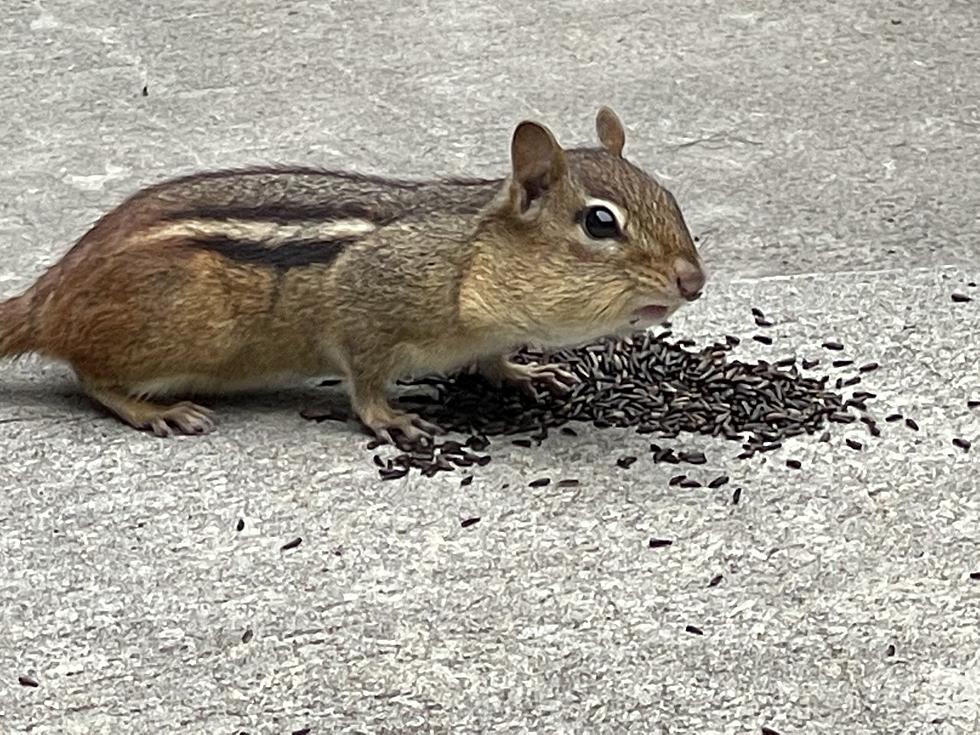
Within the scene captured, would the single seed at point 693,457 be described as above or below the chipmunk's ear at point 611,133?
below

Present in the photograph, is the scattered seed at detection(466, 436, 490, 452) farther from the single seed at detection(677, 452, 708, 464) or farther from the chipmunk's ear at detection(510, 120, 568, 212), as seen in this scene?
the chipmunk's ear at detection(510, 120, 568, 212)

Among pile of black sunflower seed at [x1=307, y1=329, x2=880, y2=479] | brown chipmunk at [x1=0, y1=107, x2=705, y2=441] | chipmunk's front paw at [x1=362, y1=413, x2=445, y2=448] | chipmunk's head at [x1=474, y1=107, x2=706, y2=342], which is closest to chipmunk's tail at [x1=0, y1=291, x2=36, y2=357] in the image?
brown chipmunk at [x1=0, y1=107, x2=705, y2=441]

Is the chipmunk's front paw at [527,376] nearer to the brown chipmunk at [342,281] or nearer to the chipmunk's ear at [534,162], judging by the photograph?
the brown chipmunk at [342,281]

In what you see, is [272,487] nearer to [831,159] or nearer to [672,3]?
[831,159]

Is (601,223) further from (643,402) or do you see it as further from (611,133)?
(643,402)

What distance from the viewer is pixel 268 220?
4672mm

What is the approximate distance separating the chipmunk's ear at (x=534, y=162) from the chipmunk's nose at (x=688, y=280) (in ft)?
1.19

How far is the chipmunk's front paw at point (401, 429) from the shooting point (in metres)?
4.63

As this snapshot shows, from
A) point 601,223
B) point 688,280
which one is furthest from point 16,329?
point 688,280

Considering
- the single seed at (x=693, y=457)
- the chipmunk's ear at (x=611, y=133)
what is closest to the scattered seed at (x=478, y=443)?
the single seed at (x=693, y=457)

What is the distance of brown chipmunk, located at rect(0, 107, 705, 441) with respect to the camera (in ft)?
14.5

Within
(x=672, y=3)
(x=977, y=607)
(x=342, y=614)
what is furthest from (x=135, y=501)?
(x=672, y=3)

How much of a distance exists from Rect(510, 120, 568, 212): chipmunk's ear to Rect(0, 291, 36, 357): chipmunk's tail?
131 cm

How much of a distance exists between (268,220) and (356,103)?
9.40 ft
